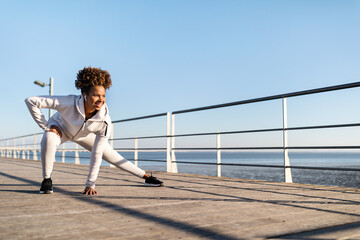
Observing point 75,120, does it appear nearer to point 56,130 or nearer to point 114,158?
point 56,130

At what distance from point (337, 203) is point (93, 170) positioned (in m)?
1.79

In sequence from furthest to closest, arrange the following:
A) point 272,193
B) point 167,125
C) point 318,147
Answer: point 167,125 < point 318,147 < point 272,193

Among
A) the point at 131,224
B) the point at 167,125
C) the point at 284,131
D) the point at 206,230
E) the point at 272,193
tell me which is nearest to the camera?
the point at 206,230

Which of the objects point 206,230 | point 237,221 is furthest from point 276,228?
point 206,230

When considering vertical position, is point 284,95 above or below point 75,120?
above

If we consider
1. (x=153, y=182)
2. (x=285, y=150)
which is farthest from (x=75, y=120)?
(x=285, y=150)

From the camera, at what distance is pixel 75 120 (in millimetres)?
2615

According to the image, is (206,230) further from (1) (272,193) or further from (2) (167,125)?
(2) (167,125)

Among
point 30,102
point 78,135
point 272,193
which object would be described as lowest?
point 272,193

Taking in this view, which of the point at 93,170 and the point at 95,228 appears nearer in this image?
the point at 95,228

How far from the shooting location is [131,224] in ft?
5.10

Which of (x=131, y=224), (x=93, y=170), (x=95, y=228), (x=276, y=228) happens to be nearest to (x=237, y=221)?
(x=276, y=228)

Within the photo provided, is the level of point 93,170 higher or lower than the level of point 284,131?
lower

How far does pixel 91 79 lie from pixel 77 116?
304 mm
